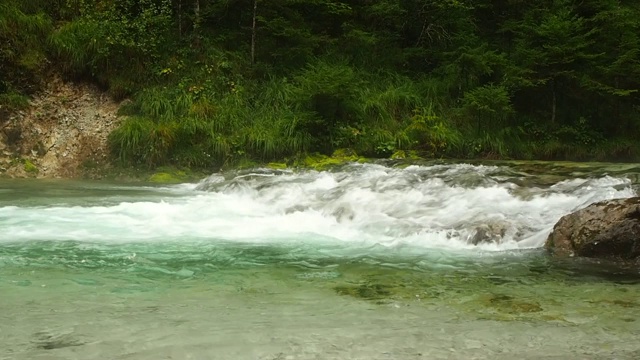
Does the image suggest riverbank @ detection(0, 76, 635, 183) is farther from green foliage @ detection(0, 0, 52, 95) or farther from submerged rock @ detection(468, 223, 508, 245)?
submerged rock @ detection(468, 223, 508, 245)

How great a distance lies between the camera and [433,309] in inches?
153

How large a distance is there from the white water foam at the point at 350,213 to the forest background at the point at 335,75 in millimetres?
3526

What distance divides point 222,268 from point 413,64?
13.1 meters

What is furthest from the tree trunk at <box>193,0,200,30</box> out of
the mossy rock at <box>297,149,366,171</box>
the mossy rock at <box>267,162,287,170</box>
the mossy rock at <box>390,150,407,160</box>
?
the mossy rock at <box>390,150,407,160</box>

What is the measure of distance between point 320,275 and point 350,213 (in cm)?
300

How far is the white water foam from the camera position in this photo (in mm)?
6520

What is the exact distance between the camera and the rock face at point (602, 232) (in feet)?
18.3

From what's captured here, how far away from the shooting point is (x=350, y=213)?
25.6ft

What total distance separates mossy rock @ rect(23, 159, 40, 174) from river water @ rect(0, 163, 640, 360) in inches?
114

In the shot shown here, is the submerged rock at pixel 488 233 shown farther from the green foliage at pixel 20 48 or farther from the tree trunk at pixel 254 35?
the green foliage at pixel 20 48

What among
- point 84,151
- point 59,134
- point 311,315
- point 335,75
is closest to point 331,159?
point 335,75

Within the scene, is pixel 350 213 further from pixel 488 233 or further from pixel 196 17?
pixel 196 17

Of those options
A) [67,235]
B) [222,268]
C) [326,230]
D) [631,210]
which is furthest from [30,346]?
[631,210]

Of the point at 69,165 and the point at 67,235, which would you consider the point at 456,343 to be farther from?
the point at 69,165
